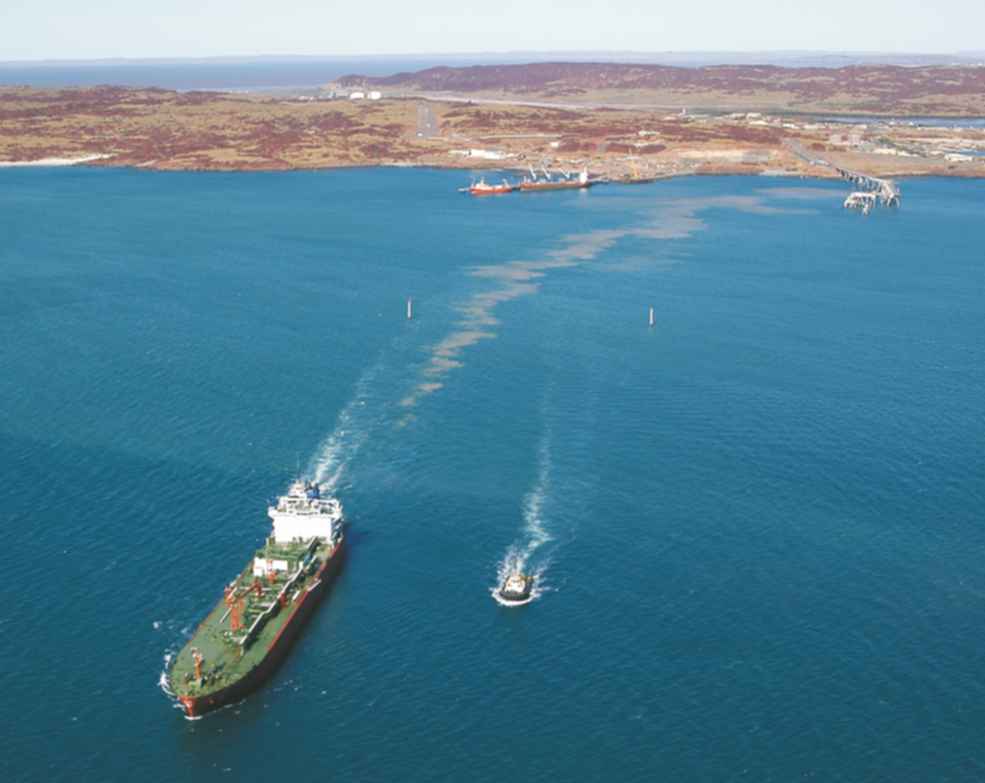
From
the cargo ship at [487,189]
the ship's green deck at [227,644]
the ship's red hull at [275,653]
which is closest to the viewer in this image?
the ship's red hull at [275,653]

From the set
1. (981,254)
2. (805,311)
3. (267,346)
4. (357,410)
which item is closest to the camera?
(357,410)

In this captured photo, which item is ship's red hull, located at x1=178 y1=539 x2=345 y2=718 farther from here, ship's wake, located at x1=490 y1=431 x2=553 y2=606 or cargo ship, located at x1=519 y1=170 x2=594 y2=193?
cargo ship, located at x1=519 y1=170 x2=594 y2=193

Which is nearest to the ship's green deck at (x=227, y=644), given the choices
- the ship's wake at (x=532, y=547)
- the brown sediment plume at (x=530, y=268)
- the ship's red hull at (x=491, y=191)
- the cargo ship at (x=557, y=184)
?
the ship's wake at (x=532, y=547)

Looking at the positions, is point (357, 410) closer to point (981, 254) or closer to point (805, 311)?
point (805, 311)

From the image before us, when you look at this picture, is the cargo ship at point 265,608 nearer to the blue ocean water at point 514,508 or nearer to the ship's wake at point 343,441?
the blue ocean water at point 514,508

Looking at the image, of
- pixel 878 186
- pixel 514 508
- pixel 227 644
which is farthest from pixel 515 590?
pixel 878 186

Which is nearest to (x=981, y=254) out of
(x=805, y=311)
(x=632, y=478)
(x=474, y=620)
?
(x=805, y=311)
